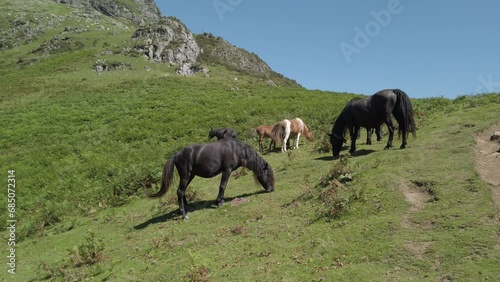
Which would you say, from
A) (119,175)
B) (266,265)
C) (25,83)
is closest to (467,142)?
(266,265)

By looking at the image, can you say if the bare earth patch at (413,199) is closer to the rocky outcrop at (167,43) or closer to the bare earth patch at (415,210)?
the bare earth patch at (415,210)

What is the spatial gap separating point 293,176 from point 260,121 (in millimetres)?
14716

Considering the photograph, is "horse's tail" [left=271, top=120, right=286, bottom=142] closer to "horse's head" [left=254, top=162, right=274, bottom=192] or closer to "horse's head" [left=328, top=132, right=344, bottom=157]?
"horse's head" [left=328, top=132, right=344, bottom=157]

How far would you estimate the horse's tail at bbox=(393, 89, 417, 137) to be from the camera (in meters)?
15.0

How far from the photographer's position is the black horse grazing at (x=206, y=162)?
12547 mm

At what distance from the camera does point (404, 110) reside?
1501 centimetres

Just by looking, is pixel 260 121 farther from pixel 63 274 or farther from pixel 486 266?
pixel 486 266

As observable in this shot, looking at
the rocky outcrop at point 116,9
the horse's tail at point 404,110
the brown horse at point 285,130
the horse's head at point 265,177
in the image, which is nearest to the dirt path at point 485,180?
the horse's tail at point 404,110

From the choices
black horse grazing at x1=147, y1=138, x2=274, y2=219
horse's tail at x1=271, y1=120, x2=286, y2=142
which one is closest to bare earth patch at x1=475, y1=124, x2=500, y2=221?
black horse grazing at x1=147, y1=138, x2=274, y2=219

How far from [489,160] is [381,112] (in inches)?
171

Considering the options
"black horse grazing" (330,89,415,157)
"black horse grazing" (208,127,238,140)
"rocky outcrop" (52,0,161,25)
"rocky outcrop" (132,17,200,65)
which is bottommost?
"black horse grazing" (208,127,238,140)

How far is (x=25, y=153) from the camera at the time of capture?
82.6 feet

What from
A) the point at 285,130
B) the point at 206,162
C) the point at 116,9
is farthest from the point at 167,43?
the point at 116,9

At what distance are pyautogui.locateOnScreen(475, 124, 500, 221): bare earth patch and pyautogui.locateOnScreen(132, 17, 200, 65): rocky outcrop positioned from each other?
53.0 meters
